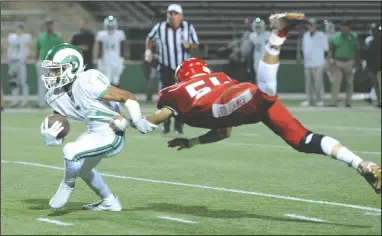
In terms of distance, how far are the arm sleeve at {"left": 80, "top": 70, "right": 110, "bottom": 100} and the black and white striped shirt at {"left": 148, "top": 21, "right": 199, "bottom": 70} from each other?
7.22m

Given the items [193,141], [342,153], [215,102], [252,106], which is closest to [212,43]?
[193,141]

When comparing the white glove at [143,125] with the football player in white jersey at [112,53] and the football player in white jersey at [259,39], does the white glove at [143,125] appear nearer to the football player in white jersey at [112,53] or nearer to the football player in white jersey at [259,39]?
the football player in white jersey at [112,53]

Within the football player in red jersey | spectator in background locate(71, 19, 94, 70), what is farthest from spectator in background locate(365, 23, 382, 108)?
the football player in red jersey

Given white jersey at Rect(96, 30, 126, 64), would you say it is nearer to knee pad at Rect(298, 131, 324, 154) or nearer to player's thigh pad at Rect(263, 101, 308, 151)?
player's thigh pad at Rect(263, 101, 308, 151)

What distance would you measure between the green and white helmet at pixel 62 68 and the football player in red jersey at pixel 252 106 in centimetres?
73

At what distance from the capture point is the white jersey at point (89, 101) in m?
7.66

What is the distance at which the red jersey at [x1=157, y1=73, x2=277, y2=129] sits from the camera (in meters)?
7.20

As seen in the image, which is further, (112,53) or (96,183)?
(112,53)

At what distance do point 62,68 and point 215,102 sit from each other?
1296 mm

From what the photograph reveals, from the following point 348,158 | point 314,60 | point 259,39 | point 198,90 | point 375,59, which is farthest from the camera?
point 259,39

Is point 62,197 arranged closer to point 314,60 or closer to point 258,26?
point 314,60

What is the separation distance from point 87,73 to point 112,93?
33cm

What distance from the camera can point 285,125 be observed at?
7320 millimetres

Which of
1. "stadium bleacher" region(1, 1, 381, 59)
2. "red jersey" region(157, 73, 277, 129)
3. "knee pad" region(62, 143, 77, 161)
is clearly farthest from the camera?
"stadium bleacher" region(1, 1, 381, 59)
